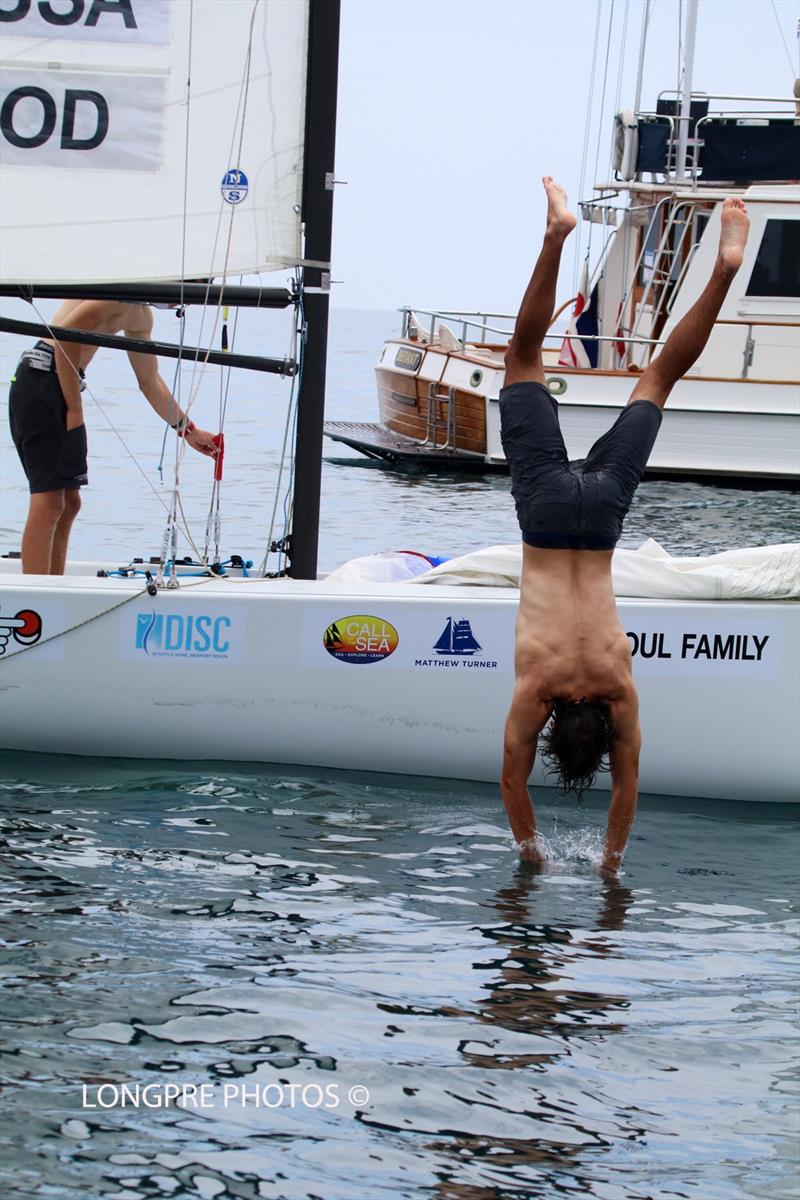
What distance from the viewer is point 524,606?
5262 millimetres

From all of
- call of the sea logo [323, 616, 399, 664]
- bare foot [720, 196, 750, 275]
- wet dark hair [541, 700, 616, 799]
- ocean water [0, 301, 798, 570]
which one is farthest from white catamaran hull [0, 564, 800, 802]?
ocean water [0, 301, 798, 570]

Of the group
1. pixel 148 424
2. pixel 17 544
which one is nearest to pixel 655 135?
pixel 17 544

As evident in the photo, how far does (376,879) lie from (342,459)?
56.1ft

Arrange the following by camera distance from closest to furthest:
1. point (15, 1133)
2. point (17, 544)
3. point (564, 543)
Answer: point (15, 1133)
point (564, 543)
point (17, 544)

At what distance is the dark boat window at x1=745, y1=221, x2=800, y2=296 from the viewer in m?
18.0

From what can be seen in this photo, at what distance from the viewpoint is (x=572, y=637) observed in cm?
511

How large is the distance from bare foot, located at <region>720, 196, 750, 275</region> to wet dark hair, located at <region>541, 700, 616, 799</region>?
1422 millimetres

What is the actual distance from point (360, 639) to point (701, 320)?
5.69 ft

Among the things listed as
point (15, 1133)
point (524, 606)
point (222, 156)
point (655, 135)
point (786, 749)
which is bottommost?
point (15, 1133)

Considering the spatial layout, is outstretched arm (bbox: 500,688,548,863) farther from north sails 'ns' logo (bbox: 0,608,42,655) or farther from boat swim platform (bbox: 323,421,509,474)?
boat swim platform (bbox: 323,421,509,474)

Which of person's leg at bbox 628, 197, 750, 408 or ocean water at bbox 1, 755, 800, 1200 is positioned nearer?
ocean water at bbox 1, 755, 800, 1200

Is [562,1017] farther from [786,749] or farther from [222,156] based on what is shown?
[222,156]

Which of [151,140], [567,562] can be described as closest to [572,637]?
[567,562]

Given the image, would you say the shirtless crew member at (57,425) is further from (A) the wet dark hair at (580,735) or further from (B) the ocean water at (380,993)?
(A) the wet dark hair at (580,735)
